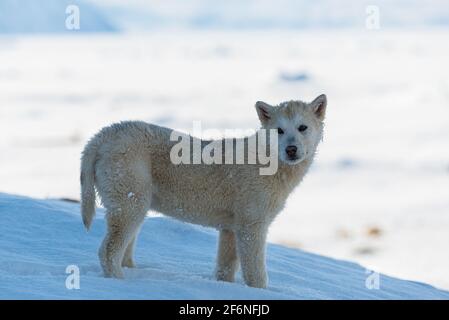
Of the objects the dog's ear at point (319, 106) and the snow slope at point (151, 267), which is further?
the dog's ear at point (319, 106)

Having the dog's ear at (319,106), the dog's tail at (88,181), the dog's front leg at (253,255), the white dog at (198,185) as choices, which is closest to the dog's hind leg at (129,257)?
the white dog at (198,185)

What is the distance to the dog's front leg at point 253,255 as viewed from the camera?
7.21 m

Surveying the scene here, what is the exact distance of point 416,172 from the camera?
65.6m

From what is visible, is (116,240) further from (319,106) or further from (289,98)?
(289,98)

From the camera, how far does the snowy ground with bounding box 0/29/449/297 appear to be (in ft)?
143

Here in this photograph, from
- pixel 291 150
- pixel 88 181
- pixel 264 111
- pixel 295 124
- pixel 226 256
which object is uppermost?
pixel 264 111

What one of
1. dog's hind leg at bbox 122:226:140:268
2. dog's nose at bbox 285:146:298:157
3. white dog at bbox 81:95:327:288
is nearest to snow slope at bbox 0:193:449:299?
dog's hind leg at bbox 122:226:140:268

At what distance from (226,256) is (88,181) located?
5.11 ft

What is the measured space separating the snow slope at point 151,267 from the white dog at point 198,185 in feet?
1.09

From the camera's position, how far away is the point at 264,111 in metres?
7.64

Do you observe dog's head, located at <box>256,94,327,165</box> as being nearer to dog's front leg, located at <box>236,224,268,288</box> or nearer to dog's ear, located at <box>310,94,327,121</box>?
dog's ear, located at <box>310,94,327,121</box>

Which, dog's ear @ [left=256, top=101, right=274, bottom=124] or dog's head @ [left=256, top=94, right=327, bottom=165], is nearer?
dog's head @ [left=256, top=94, right=327, bottom=165]

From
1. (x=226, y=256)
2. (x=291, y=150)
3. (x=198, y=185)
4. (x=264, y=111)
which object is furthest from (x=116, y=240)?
(x=264, y=111)

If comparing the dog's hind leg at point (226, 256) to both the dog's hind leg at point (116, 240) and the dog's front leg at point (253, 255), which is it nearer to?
the dog's front leg at point (253, 255)
